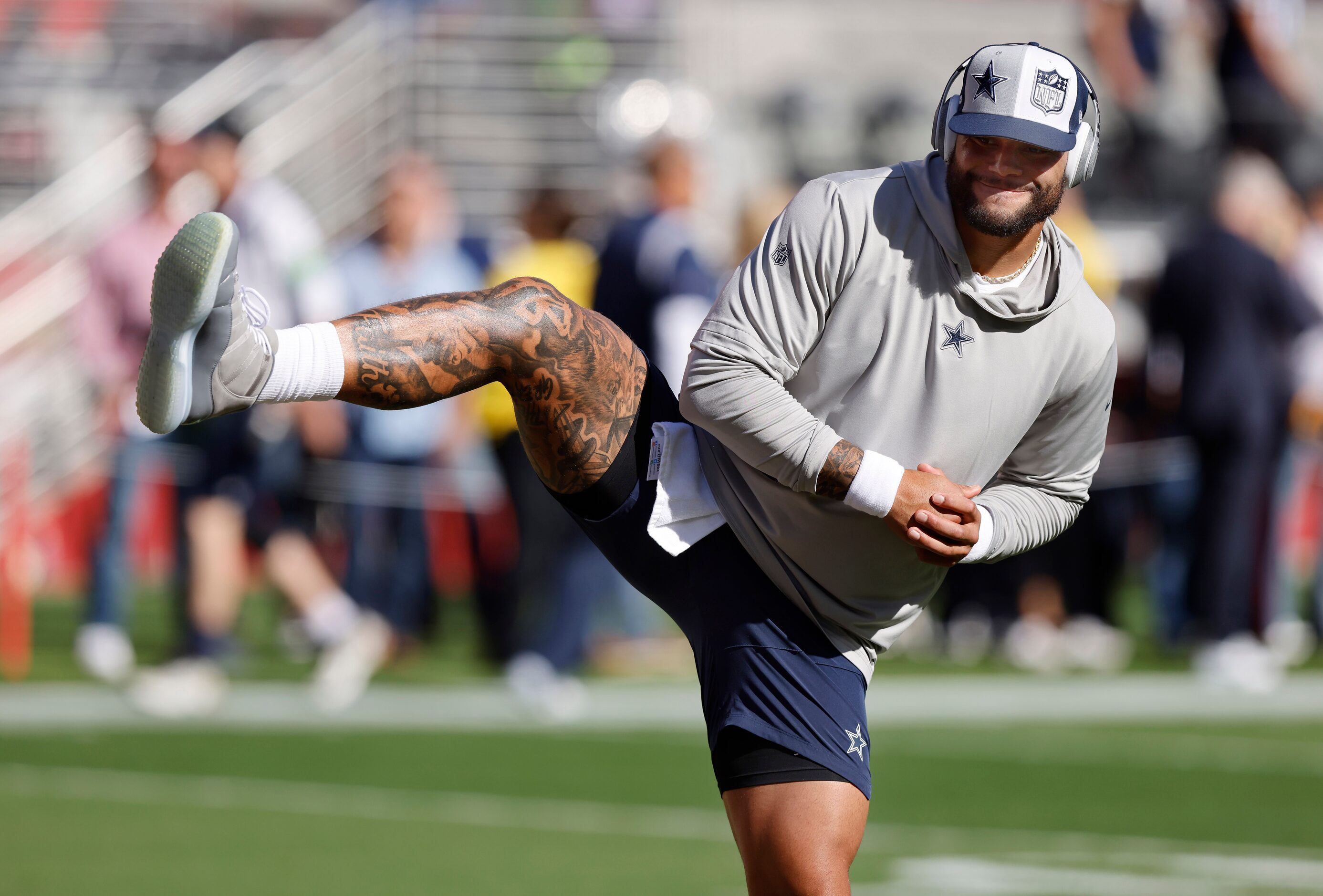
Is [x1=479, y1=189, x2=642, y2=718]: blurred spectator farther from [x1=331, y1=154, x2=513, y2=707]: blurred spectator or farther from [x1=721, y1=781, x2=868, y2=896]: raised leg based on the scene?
[x1=721, y1=781, x2=868, y2=896]: raised leg

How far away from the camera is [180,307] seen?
4.10 meters

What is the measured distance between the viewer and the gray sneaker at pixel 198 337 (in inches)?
161

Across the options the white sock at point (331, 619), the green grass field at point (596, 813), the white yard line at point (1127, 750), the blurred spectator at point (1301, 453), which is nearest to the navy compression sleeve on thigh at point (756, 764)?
the green grass field at point (596, 813)

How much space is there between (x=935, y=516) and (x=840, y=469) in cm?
23

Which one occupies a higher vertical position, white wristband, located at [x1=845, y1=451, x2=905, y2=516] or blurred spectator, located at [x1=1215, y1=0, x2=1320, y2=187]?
blurred spectator, located at [x1=1215, y1=0, x2=1320, y2=187]

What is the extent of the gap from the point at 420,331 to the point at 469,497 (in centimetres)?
787

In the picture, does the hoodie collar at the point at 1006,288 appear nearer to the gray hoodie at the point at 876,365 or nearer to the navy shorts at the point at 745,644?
the gray hoodie at the point at 876,365

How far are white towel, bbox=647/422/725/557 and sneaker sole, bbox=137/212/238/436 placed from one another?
1.13 meters

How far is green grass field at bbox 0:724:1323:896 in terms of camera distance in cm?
661

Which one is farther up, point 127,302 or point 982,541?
point 982,541

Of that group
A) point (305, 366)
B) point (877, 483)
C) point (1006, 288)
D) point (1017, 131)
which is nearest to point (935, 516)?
point (877, 483)

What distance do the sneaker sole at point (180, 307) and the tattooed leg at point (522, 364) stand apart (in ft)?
1.15

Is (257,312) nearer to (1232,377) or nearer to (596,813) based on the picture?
(596,813)

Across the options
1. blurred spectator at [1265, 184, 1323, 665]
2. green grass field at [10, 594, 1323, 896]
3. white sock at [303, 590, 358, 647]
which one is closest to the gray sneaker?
green grass field at [10, 594, 1323, 896]
